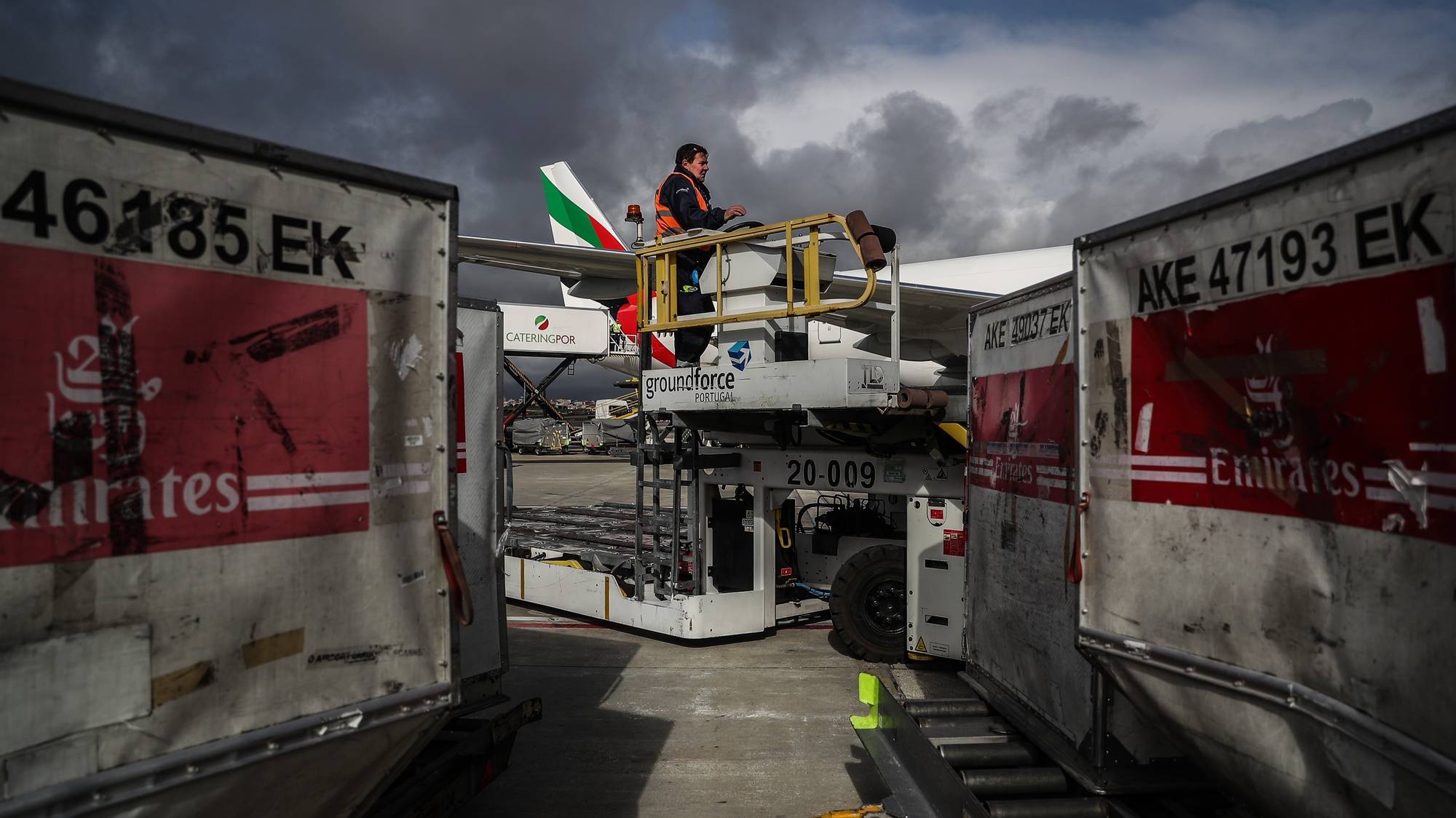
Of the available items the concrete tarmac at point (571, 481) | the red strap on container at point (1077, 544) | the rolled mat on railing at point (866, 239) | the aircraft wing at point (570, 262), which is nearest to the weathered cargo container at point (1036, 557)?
the red strap on container at point (1077, 544)

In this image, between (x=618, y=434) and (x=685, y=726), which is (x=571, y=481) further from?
(x=685, y=726)

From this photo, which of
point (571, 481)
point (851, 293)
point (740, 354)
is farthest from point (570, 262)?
point (571, 481)

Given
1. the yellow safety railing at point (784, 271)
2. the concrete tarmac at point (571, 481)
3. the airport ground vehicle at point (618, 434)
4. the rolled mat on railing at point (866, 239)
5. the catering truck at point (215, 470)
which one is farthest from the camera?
the concrete tarmac at point (571, 481)

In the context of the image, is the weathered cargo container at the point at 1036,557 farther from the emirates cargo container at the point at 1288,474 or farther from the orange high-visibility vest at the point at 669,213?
the orange high-visibility vest at the point at 669,213

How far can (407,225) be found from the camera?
2910 mm

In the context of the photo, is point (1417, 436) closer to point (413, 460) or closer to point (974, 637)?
point (413, 460)

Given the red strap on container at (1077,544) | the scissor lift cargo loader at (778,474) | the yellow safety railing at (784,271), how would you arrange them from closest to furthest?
the red strap on container at (1077,544), the yellow safety railing at (784,271), the scissor lift cargo loader at (778,474)

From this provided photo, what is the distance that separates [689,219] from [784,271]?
1221mm

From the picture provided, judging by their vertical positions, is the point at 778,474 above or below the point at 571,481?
above

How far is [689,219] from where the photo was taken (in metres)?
7.41

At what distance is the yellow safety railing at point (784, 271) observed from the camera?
20.2ft

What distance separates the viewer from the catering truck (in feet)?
6.84

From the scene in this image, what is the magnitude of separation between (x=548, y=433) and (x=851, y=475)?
3537 cm

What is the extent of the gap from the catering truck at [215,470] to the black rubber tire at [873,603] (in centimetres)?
526
